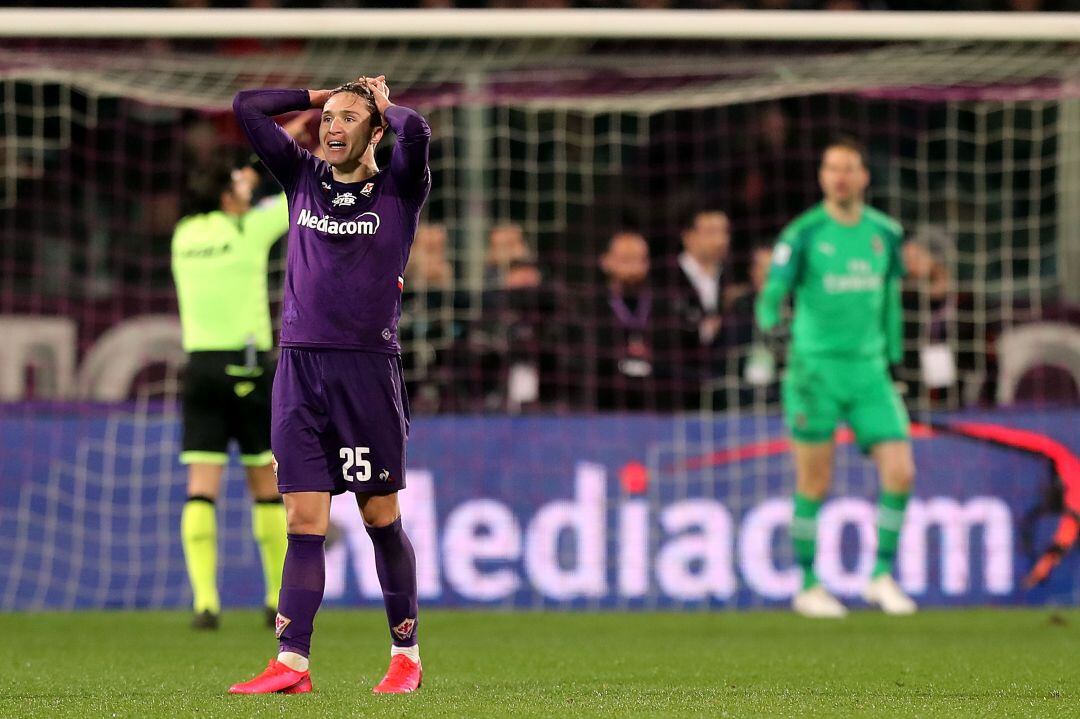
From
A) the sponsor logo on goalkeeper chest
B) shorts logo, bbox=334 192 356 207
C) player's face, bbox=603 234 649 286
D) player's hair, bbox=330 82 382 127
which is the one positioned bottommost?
the sponsor logo on goalkeeper chest

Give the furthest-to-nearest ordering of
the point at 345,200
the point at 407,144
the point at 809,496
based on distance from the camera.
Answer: the point at 809,496 < the point at 345,200 < the point at 407,144

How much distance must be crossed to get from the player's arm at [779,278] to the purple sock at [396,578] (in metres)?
4.23

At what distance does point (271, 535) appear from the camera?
8742 millimetres

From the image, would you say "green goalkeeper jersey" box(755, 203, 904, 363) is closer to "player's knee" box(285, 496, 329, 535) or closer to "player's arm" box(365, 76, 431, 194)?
"player's arm" box(365, 76, 431, 194)

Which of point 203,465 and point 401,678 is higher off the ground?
point 203,465

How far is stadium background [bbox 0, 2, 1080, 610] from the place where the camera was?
403 inches

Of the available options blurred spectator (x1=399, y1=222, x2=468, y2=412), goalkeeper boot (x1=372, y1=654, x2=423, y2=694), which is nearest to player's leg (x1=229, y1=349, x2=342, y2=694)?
goalkeeper boot (x1=372, y1=654, x2=423, y2=694)

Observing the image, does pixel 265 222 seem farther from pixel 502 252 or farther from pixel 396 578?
pixel 396 578

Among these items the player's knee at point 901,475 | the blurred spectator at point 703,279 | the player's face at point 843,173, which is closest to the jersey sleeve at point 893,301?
the player's face at point 843,173

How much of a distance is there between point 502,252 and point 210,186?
9.02ft

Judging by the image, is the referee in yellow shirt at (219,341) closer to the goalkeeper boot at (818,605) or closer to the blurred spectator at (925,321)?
the goalkeeper boot at (818,605)

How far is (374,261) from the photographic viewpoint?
5586 mm

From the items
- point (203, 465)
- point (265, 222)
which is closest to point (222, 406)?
point (203, 465)

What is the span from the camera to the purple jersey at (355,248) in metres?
5.53
